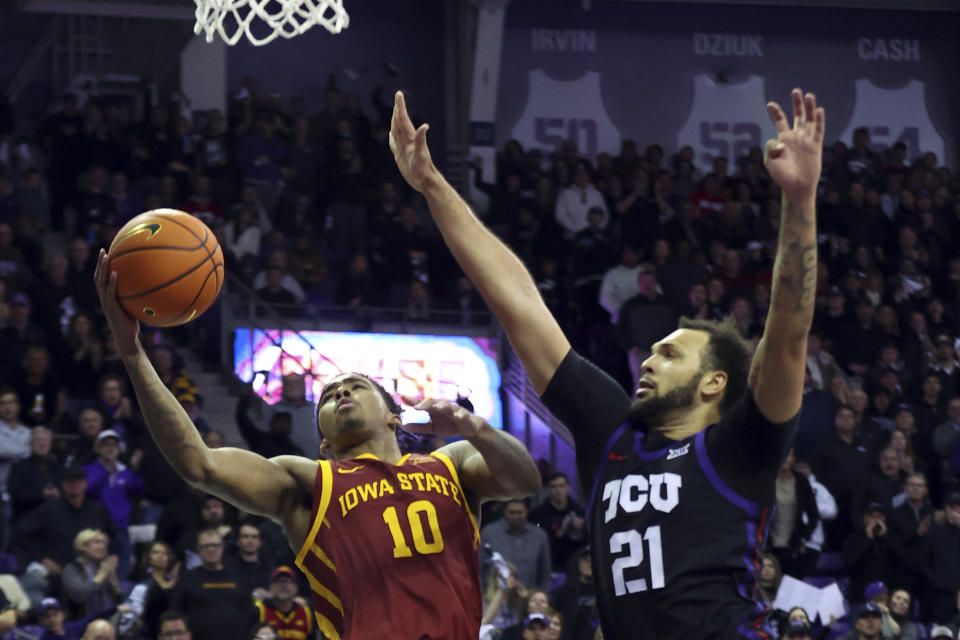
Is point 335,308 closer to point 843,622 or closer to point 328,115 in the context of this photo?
point 328,115

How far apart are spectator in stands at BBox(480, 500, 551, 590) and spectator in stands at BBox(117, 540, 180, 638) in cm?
234

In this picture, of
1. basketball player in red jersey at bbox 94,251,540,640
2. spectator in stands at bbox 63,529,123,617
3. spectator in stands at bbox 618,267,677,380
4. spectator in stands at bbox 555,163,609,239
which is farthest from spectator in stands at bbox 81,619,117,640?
spectator in stands at bbox 555,163,609,239

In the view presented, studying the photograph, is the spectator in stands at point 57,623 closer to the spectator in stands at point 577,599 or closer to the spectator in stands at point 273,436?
the spectator in stands at point 273,436

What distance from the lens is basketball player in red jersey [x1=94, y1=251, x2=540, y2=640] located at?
4590 millimetres

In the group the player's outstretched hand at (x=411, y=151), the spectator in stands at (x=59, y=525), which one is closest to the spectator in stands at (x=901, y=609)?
the spectator in stands at (x=59, y=525)

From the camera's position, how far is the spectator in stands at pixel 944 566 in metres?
11.1

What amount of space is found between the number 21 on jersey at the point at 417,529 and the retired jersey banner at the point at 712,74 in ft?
43.9

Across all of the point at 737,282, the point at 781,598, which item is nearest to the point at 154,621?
the point at 781,598

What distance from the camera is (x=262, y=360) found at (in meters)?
13.1

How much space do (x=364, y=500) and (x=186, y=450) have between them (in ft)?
2.23

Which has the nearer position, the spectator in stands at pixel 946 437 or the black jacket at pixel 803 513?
the black jacket at pixel 803 513

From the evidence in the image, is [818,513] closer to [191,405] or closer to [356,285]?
[356,285]

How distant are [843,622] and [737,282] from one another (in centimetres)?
486

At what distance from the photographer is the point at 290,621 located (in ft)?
28.4
